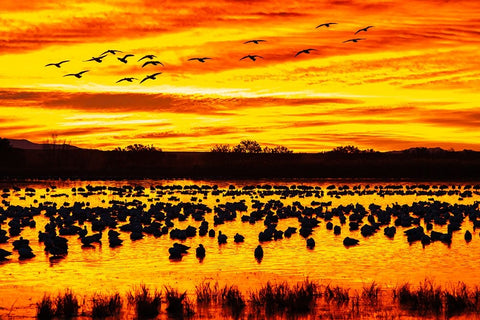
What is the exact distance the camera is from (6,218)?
35312 mm

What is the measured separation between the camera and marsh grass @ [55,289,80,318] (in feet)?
57.0

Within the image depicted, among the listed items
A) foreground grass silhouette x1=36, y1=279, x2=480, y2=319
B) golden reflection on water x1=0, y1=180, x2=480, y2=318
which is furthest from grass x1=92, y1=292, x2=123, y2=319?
golden reflection on water x1=0, y1=180, x2=480, y2=318

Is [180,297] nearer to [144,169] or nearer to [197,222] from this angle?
[197,222]

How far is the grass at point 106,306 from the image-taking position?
17.2 meters

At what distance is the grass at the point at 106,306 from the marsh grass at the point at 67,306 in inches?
16.0

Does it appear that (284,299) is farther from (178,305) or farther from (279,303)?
(178,305)

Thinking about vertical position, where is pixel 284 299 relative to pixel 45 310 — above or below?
above

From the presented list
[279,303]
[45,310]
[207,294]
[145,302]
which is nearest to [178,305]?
[145,302]

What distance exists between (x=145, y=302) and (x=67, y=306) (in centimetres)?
166

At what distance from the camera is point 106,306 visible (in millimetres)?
Result: 17547

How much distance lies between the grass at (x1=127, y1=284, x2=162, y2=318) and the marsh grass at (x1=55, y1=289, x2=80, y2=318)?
4.20ft

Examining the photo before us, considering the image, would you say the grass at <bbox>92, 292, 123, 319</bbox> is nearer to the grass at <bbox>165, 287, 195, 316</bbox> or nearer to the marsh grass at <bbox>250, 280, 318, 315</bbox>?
the grass at <bbox>165, 287, 195, 316</bbox>

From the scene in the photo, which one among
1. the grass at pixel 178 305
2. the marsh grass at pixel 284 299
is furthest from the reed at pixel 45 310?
the marsh grass at pixel 284 299

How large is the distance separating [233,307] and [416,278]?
6.27 meters
